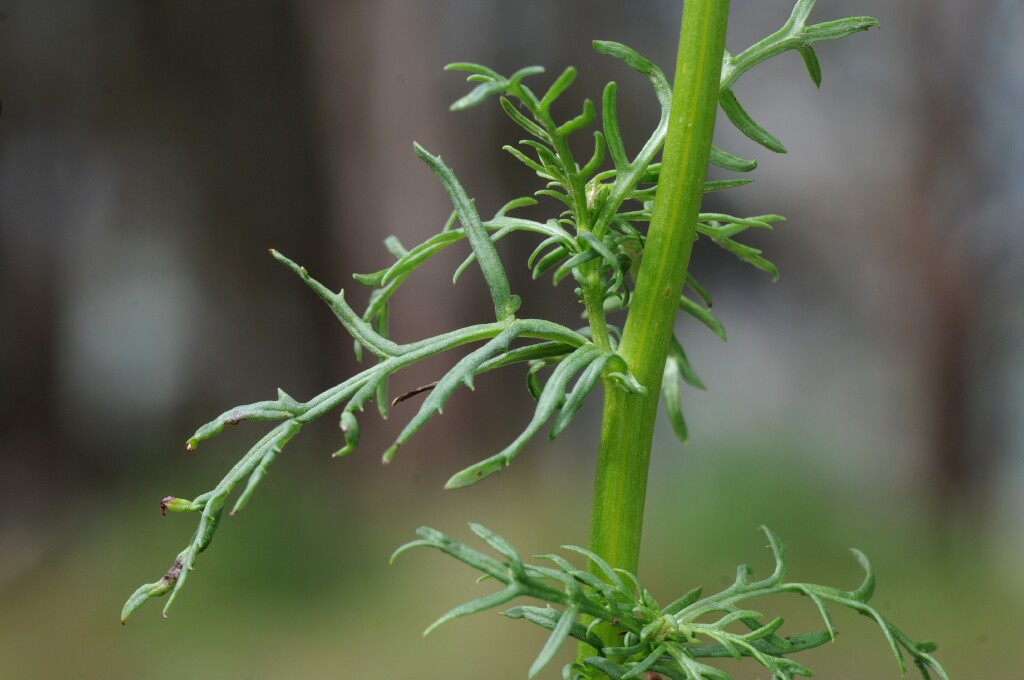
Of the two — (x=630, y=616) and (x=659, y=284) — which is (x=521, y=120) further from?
(x=630, y=616)

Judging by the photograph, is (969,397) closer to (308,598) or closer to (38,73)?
(308,598)

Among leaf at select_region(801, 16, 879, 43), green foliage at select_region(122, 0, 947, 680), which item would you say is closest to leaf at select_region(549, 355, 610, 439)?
green foliage at select_region(122, 0, 947, 680)

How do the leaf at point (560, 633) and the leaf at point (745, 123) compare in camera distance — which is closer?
the leaf at point (560, 633)

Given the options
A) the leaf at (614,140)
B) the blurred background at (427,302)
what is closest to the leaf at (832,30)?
the leaf at (614,140)

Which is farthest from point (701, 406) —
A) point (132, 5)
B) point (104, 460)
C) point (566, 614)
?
point (566, 614)

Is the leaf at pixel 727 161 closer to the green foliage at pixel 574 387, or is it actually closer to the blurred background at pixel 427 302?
the green foliage at pixel 574 387

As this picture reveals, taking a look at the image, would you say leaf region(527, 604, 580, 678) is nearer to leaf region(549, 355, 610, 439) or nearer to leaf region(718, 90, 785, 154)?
leaf region(549, 355, 610, 439)
